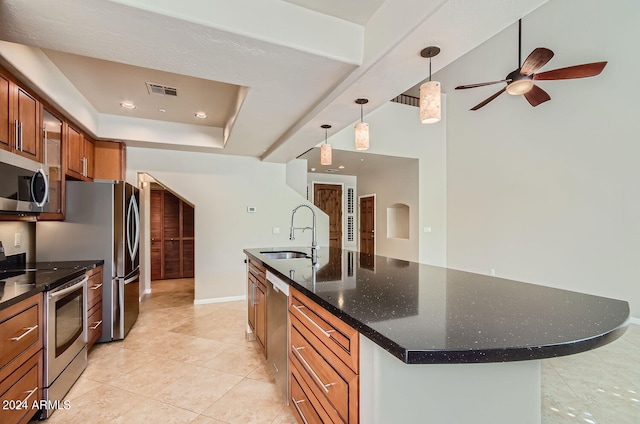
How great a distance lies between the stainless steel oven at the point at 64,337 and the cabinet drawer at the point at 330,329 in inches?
64.0

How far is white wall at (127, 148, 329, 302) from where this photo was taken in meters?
4.50

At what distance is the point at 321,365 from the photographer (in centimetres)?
134

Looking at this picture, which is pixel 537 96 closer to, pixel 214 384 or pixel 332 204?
pixel 214 384

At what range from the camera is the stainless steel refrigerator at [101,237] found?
2.84 meters

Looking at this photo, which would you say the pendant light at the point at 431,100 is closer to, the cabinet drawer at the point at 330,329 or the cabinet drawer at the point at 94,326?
the cabinet drawer at the point at 330,329

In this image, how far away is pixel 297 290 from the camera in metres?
1.63

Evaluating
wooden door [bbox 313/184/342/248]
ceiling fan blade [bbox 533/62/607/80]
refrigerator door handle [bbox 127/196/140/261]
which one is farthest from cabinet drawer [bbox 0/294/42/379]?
wooden door [bbox 313/184/342/248]

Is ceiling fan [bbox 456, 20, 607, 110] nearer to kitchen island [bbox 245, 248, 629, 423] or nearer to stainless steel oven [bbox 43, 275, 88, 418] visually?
kitchen island [bbox 245, 248, 629, 423]

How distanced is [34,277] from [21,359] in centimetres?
67

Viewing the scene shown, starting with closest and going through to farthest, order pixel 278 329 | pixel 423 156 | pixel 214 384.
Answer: pixel 278 329 < pixel 214 384 < pixel 423 156

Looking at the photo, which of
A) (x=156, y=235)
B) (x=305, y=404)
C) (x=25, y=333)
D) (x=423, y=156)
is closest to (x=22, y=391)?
(x=25, y=333)

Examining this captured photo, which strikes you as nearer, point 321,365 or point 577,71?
point 321,365

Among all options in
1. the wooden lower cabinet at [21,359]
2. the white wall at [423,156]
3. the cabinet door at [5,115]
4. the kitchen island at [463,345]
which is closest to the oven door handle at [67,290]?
the wooden lower cabinet at [21,359]

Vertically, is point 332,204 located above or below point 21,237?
above
